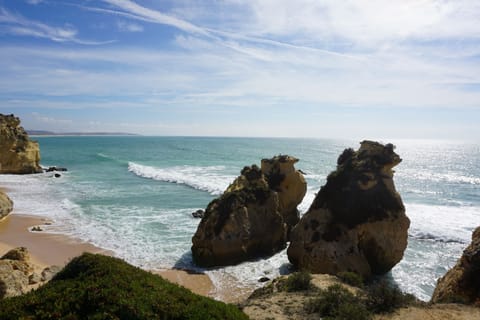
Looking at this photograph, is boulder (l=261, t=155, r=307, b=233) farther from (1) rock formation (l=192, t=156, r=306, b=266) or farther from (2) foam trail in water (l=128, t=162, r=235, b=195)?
(2) foam trail in water (l=128, t=162, r=235, b=195)

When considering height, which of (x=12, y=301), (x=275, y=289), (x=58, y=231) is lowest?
(x=58, y=231)

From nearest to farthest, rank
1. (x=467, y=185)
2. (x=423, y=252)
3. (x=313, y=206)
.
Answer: (x=313, y=206) < (x=423, y=252) < (x=467, y=185)

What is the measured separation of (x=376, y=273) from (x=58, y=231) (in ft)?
73.0

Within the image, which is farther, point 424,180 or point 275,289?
point 424,180

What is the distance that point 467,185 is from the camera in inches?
2408

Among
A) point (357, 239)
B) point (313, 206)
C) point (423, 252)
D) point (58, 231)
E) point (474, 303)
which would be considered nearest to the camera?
point (474, 303)

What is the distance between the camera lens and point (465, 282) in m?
13.6

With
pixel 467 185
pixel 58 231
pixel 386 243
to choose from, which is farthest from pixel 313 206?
pixel 467 185

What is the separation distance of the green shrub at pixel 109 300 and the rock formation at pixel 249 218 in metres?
12.7

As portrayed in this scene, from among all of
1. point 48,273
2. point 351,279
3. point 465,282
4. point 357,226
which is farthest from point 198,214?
point 465,282

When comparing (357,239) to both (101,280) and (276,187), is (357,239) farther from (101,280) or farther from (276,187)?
(101,280)

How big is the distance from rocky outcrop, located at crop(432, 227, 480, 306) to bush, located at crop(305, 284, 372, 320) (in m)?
3.96

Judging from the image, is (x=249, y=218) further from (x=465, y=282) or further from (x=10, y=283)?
(x=10, y=283)

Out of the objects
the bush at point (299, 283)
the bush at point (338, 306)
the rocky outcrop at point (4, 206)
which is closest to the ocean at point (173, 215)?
the rocky outcrop at point (4, 206)
